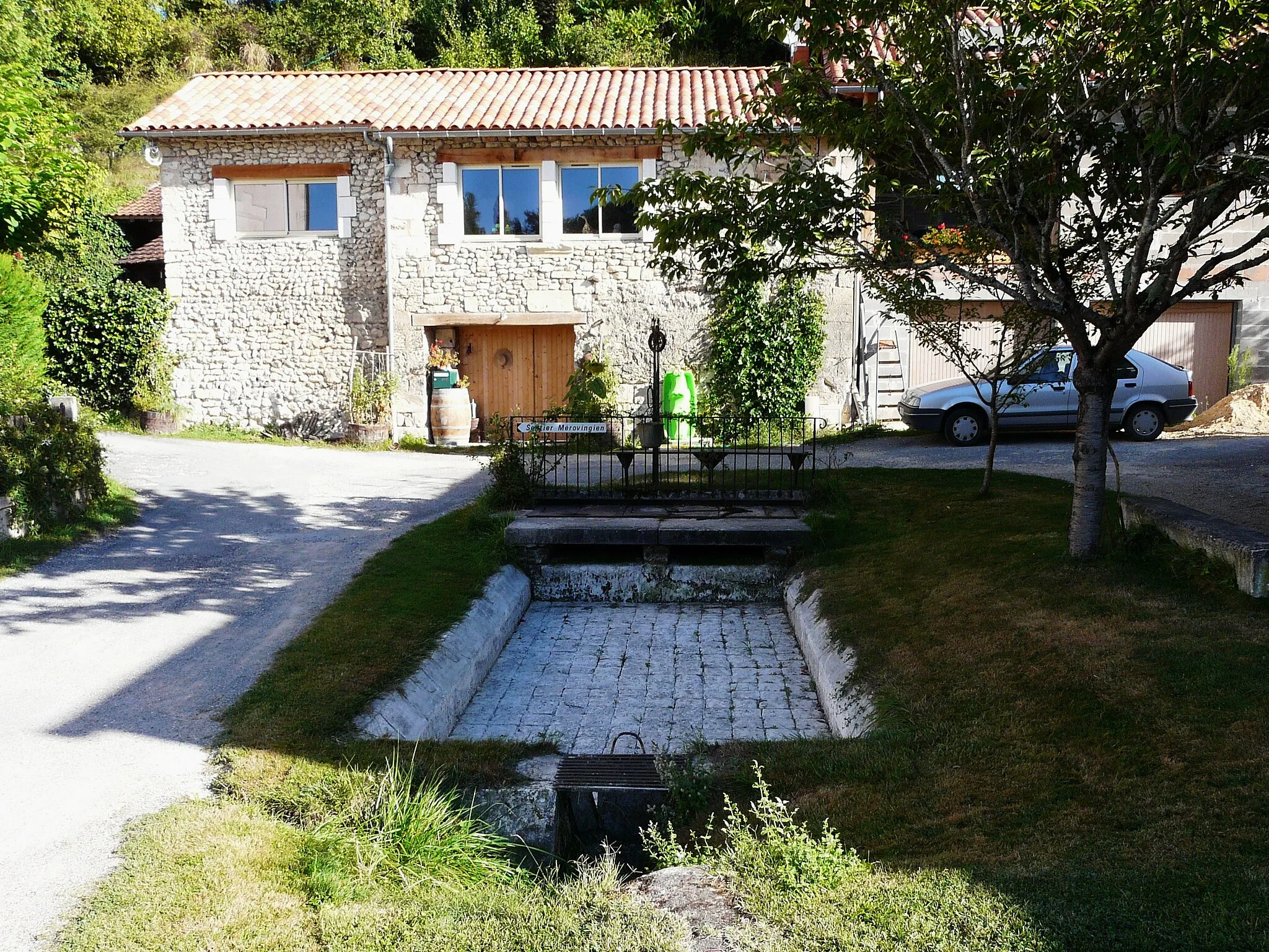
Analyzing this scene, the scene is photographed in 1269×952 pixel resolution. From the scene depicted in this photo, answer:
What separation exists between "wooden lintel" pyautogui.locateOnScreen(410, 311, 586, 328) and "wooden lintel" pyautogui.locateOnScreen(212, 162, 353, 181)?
2.74 m

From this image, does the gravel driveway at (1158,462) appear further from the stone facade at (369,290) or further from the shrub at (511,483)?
the shrub at (511,483)

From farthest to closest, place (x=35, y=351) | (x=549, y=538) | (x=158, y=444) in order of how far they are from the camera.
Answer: (x=158, y=444), (x=35, y=351), (x=549, y=538)

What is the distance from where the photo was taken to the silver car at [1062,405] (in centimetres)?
1438

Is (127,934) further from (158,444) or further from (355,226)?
(355,226)

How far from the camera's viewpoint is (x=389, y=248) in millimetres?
16656

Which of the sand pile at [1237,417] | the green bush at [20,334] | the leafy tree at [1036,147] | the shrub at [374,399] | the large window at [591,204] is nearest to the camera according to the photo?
the leafy tree at [1036,147]

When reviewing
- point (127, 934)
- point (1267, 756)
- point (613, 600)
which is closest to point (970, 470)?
point (613, 600)

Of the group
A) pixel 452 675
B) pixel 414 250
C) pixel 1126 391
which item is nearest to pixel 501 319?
pixel 414 250

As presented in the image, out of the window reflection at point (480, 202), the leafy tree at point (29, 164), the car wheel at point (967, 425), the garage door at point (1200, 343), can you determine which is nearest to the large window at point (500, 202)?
the window reflection at point (480, 202)

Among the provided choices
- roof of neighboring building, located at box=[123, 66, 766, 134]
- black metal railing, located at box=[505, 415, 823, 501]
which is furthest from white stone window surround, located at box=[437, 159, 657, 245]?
black metal railing, located at box=[505, 415, 823, 501]

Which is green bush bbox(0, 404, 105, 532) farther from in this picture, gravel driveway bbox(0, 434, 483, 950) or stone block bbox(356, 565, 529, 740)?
stone block bbox(356, 565, 529, 740)

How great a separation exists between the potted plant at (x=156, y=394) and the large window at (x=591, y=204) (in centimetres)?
720

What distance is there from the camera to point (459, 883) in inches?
159

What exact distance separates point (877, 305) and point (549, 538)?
909 cm
